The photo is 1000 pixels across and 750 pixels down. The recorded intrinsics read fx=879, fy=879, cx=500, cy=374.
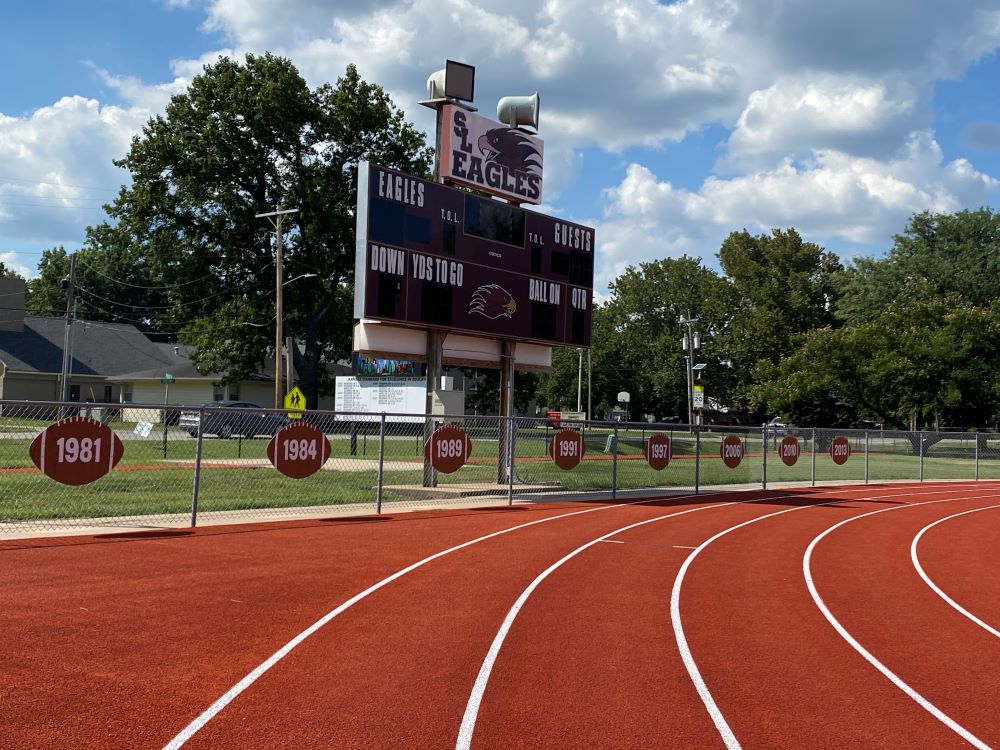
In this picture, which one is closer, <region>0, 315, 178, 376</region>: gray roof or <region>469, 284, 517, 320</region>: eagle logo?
<region>469, 284, 517, 320</region>: eagle logo

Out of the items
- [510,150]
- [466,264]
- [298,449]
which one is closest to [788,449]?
[510,150]

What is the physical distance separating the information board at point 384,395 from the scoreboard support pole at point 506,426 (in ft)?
13.1

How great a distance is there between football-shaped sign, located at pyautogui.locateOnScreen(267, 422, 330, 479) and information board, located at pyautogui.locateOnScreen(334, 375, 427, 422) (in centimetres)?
1160

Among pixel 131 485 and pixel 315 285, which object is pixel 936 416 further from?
pixel 131 485

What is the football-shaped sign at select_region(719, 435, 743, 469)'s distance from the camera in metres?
25.9

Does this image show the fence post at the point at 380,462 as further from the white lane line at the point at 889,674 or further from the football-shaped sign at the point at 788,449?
the football-shaped sign at the point at 788,449

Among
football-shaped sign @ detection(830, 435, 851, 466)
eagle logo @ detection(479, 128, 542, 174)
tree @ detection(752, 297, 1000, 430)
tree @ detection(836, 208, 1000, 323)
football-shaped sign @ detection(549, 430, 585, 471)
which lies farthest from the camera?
tree @ detection(836, 208, 1000, 323)

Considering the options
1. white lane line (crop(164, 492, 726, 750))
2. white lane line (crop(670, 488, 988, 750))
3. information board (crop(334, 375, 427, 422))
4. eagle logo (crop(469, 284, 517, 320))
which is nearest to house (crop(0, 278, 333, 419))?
information board (crop(334, 375, 427, 422))

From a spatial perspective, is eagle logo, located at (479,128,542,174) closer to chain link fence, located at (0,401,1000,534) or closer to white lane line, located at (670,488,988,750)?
chain link fence, located at (0,401,1000,534)

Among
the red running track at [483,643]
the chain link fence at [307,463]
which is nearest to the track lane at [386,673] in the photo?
the red running track at [483,643]

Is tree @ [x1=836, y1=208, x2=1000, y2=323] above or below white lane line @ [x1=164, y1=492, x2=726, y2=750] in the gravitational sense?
above

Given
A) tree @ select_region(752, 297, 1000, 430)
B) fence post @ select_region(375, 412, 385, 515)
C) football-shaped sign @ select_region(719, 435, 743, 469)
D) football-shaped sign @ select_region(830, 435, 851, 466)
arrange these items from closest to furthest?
fence post @ select_region(375, 412, 385, 515)
football-shaped sign @ select_region(719, 435, 743, 469)
football-shaped sign @ select_region(830, 435, 851, 466)
tree @ select_region(752, 297, 1000, 430)

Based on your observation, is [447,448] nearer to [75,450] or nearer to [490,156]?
[75,450]

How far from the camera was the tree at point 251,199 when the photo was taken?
44.1 metres
